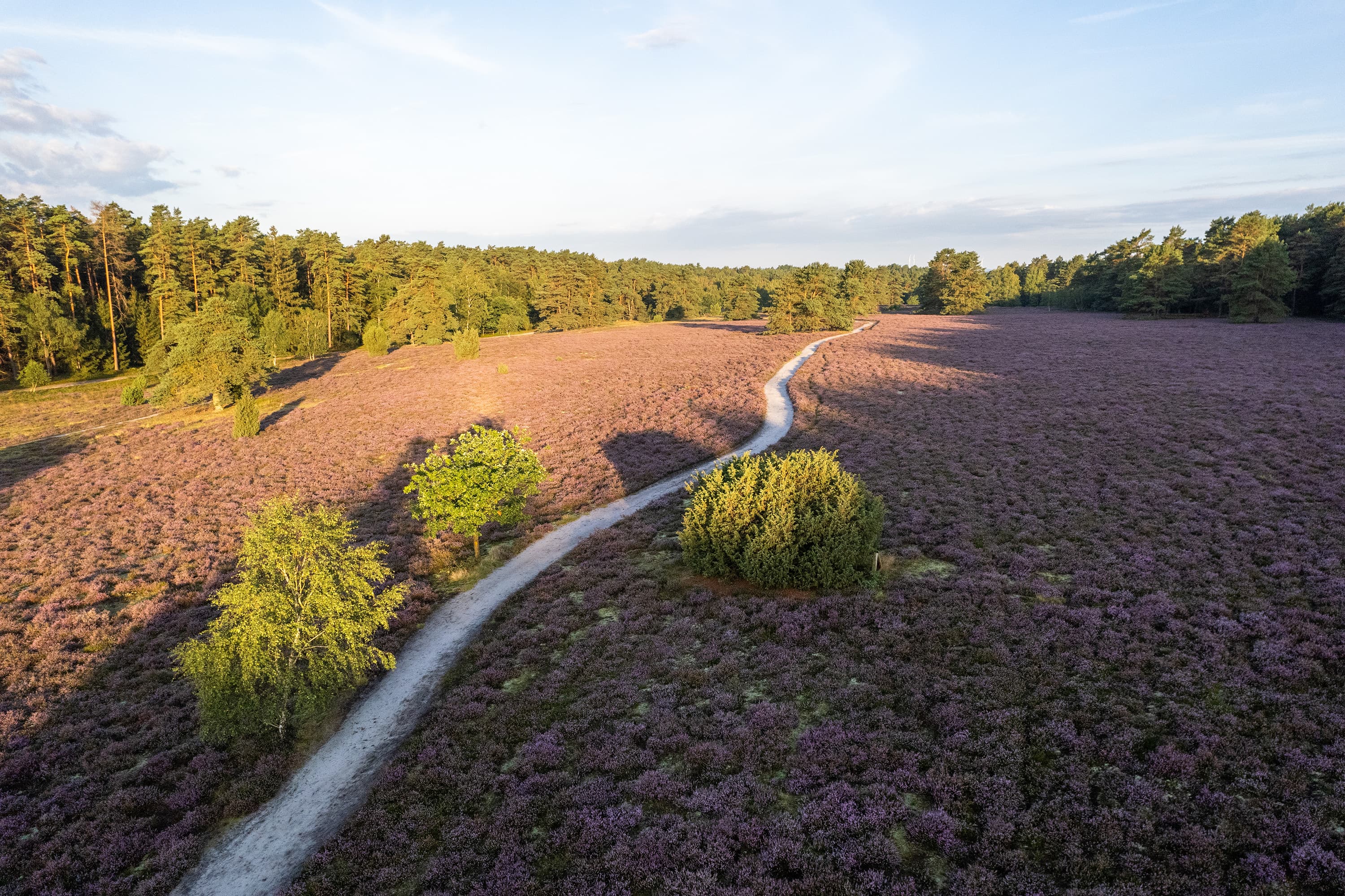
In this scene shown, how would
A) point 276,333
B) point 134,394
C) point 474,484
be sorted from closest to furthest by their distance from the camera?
point 474,484
point 134,394
point 276,333

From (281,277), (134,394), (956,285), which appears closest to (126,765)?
(134,394)

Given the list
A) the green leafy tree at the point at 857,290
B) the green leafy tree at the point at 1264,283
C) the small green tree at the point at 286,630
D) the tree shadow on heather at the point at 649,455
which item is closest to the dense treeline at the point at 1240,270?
the green leafy tree at the point at 1264,283

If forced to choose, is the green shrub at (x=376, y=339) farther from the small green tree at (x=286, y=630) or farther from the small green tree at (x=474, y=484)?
the small green tree at (x=286, y=630)

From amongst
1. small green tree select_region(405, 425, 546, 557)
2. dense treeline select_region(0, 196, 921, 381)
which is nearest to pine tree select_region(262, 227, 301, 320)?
dense treeline select_region(0, 196, 921, 381)

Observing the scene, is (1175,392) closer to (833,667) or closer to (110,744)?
(833,667)

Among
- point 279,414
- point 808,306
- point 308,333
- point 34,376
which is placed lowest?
point 279,414

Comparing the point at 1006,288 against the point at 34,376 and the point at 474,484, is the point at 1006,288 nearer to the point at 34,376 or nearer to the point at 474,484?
the point at 474,484
